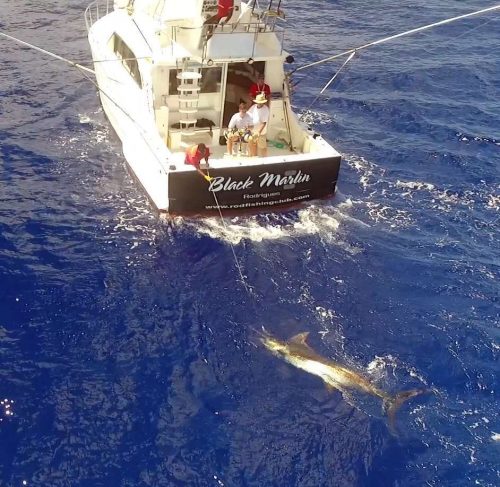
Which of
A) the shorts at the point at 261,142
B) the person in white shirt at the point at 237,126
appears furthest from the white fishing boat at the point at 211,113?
the shorts at the point at 261,142

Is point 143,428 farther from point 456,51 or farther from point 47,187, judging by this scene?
point 456,51

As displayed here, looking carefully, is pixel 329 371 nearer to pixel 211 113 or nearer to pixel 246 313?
pixel 246 313

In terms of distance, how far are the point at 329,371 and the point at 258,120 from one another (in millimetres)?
6340

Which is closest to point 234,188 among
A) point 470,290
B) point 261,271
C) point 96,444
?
point 261,271

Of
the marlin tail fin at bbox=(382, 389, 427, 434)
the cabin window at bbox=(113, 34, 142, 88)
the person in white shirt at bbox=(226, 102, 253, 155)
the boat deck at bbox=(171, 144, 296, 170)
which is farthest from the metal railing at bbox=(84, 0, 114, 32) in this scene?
the marlin tail fin at bbox=(382, 389, 427, 434)

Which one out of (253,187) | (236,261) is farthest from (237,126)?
(236,261)

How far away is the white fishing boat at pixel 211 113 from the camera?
12.6 m

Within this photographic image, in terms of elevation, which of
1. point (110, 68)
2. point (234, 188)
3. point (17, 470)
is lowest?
point (17, 470)

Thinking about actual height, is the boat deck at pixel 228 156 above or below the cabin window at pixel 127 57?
below

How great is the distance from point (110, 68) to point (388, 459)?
39.1ft

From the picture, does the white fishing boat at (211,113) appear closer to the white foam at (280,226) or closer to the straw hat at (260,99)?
the white foam at (280,226)

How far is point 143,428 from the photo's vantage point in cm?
850

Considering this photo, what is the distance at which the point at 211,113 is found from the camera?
14.1 metres

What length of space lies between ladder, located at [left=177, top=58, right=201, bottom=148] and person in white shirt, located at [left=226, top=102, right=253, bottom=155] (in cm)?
87
